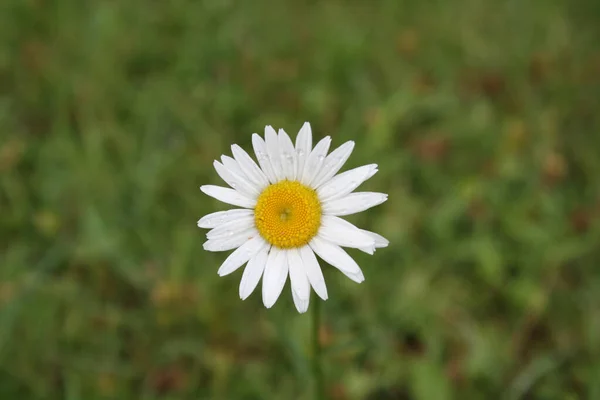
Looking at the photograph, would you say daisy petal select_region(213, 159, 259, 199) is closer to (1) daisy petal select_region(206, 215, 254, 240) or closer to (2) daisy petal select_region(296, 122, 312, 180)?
(1) daisy petal select_region(206, 215, 254, 240)

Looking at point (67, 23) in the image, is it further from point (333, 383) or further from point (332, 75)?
point (333, 383)

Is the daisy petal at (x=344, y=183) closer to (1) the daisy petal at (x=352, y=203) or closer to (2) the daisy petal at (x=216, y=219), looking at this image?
(1) the daisy petal at (x=352, y=203)

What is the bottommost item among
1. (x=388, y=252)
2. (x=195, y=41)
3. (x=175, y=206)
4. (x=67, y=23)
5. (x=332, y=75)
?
(x=388, y=252)

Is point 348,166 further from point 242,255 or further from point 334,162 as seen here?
point 242,255

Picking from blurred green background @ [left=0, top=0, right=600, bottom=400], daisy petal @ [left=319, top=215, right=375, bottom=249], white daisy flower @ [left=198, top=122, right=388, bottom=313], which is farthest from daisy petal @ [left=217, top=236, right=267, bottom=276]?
blurred green background @ [left=0, top=0, right=600, bottom=400]

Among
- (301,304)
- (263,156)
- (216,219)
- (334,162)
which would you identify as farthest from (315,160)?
(301,304)

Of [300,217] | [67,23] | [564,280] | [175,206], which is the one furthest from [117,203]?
[564,280]
